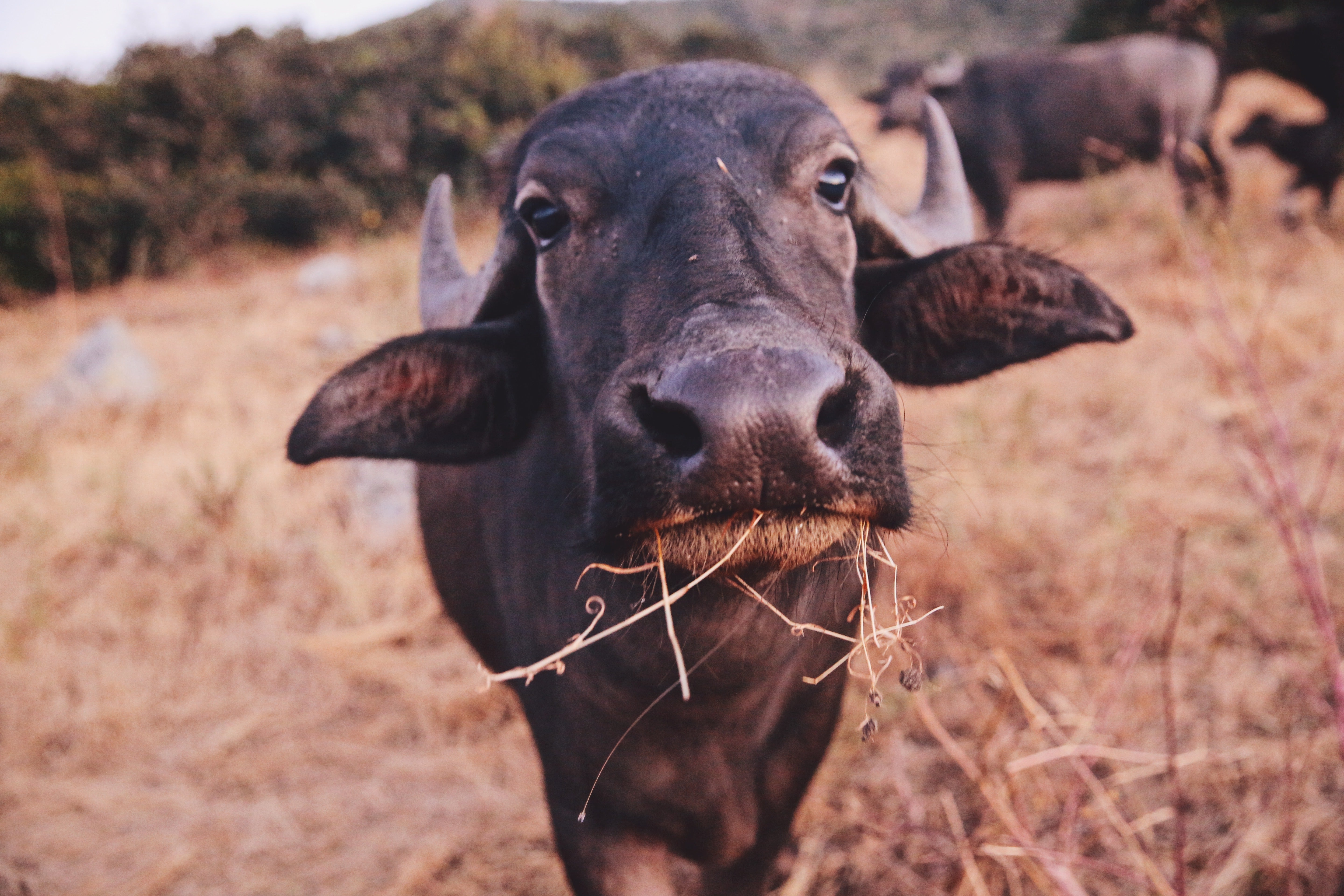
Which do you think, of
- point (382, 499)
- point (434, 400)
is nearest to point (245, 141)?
point (382, 499)

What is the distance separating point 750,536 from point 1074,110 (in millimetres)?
10962

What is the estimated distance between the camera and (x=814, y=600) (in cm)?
160

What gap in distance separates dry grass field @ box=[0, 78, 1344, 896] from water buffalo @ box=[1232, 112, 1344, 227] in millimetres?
2148

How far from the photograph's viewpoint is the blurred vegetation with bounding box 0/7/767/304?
11867mm

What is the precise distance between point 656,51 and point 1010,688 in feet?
57.8

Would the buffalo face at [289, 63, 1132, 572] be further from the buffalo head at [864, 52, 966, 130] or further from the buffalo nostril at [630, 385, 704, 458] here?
the buffalo head at [864, 52, 966, 130]

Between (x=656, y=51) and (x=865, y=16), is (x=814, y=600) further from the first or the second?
(x=865, y=16)

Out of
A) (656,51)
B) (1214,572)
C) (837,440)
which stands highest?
(656,51)

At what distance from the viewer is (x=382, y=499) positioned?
5.20 metres

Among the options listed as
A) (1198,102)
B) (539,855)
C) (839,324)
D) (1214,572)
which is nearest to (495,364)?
(839,324)

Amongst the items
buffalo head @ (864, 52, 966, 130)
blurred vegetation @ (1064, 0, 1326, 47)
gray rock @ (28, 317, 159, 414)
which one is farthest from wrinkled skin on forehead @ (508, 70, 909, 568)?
buffalo head @ (864, 52, 966, 130)

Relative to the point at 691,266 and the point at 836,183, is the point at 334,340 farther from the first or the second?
the point at 691,266

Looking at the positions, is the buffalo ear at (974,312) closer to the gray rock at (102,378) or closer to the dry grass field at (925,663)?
the dry grass field at (925,663)

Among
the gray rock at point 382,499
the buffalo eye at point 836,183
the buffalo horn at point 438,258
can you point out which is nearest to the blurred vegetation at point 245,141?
the gray rock at point 382,499
